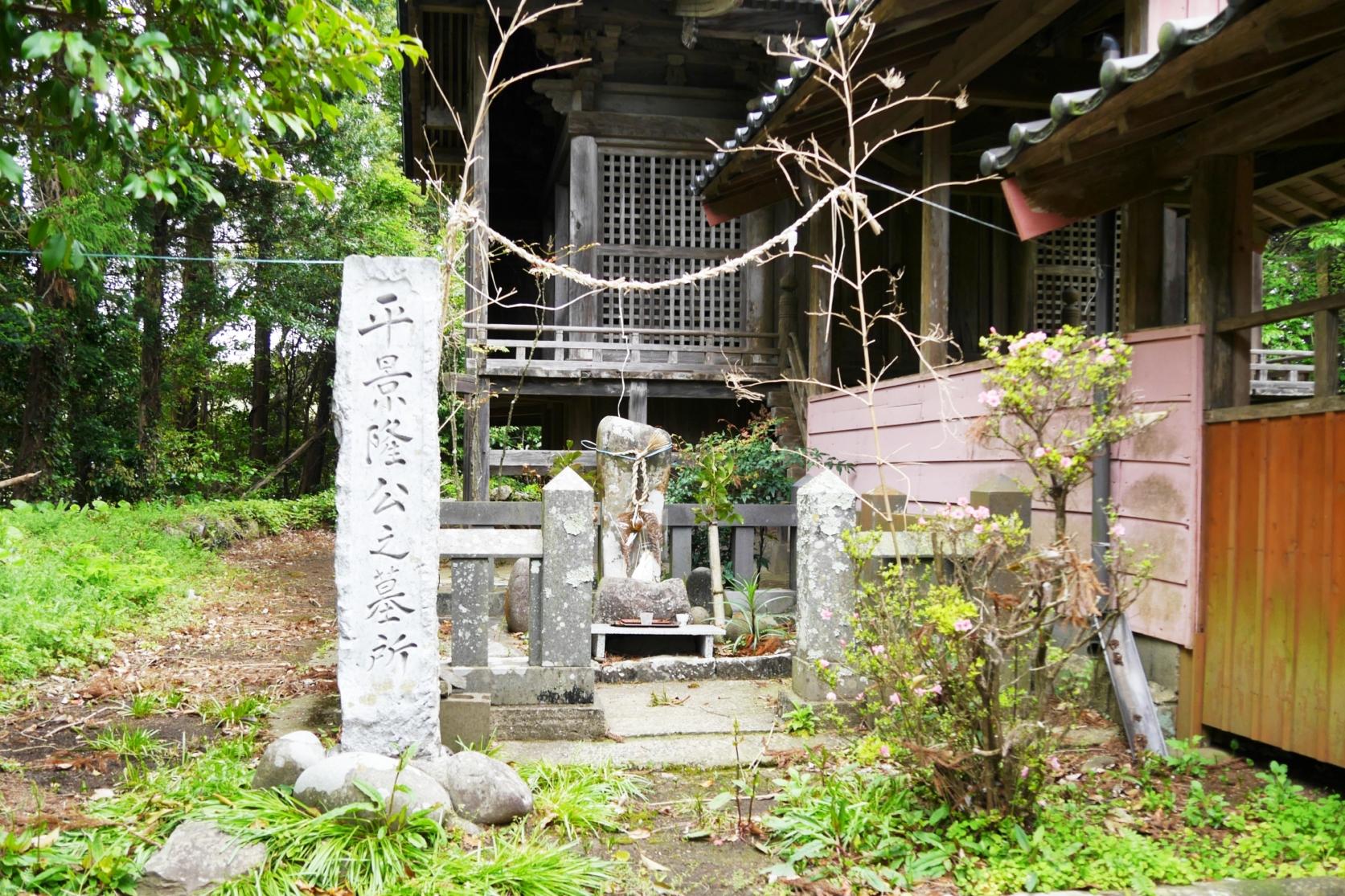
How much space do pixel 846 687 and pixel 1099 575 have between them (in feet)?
5.28

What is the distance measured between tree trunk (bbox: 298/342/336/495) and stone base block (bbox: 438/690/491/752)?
2017 centimetres

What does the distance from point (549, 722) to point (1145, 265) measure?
4.50 meters

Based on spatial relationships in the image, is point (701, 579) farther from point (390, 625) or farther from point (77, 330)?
point (77, 330)

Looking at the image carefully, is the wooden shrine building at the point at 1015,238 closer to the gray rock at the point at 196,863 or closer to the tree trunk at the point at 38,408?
the gray rock at the point at 196,863

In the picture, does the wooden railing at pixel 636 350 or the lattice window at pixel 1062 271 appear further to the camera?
the wooden railing at pixel 636 350

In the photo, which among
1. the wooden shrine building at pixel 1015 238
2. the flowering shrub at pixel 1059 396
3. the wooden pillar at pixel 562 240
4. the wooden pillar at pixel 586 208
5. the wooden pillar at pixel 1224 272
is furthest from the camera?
the wooden pillar at pixel 562 240

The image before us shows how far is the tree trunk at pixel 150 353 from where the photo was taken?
17.9 metres

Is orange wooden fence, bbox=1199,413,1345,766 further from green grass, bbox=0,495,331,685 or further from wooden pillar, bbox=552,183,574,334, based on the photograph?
wooden pillar, bbox=552,183,574,334

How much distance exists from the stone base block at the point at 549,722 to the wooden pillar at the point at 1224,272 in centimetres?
382

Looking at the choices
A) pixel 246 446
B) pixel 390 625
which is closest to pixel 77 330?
pixel 246 446

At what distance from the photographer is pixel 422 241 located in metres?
21.4

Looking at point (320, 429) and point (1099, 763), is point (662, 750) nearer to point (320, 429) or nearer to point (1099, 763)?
point (1099, 763)

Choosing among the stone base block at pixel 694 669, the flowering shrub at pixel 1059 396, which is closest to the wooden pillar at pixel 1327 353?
the flowering shrub at pixel 1059 396

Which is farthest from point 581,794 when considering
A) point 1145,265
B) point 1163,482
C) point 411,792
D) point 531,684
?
point 1145,265
